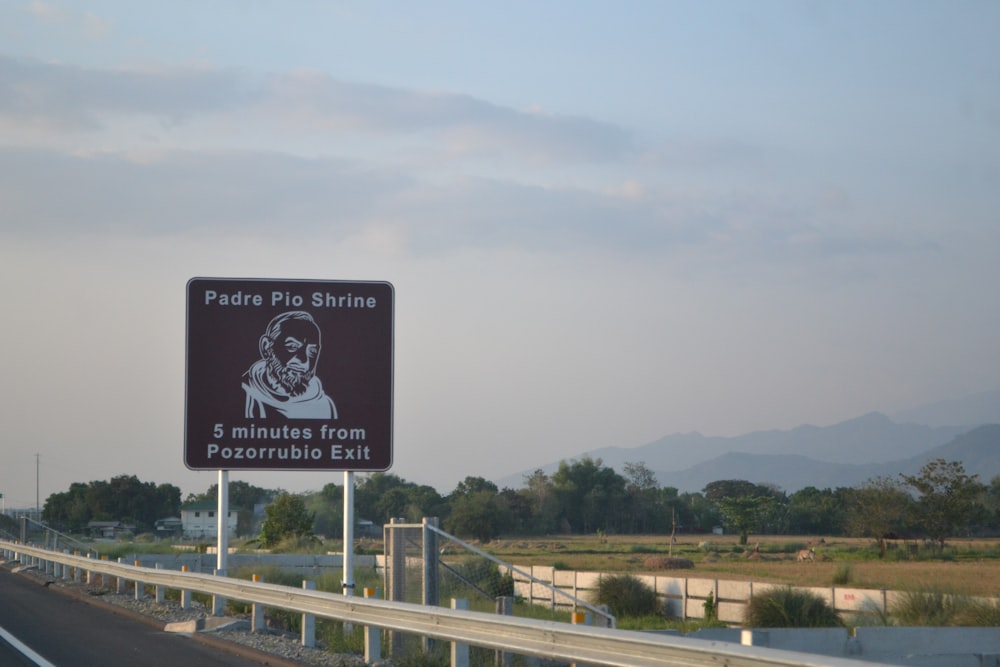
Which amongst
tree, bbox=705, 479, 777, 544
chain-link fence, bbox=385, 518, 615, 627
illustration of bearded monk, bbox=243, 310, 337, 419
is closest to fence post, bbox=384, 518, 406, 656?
chain-link fence, bbox=385, 518, 615, 627

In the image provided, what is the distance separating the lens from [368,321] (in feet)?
59.7

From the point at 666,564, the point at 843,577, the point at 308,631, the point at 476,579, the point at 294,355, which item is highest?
the point at 294,355

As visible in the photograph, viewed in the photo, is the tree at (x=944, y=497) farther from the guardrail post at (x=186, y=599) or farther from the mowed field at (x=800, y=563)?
the guardrail post at (x=186, y=599)

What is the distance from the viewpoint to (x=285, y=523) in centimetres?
6372

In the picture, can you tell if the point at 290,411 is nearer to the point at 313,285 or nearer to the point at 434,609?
the point at 313,285

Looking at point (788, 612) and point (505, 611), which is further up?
point (505, 611)

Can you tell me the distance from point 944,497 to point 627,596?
5184cm

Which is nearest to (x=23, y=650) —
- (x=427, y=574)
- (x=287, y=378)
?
(x=427, y=574)

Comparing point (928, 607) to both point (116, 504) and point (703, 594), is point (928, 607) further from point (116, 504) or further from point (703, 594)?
point (116, 504)

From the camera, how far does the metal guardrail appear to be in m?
7.45

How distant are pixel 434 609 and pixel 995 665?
12407 millimetres

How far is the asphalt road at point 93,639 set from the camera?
13594 mm

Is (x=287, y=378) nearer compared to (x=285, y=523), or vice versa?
(x=287, y=378)

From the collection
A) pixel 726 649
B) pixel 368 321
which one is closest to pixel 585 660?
pixel 726 649
